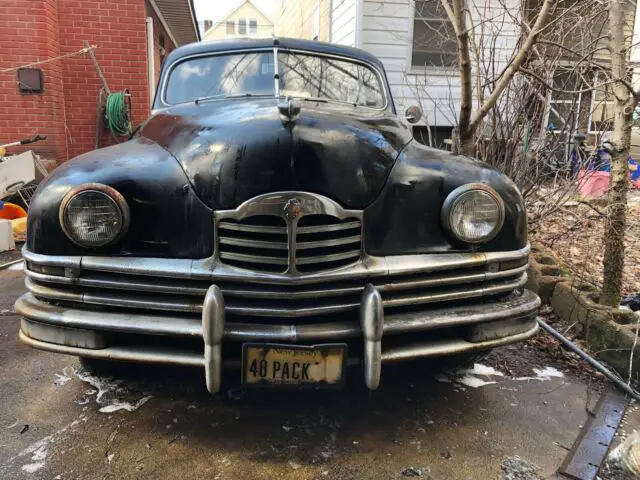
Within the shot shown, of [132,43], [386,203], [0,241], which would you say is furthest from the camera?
[132,43]

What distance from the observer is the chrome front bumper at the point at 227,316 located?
2.14 m

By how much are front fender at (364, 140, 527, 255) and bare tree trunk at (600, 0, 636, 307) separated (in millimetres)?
1264

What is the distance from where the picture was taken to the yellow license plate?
210cm

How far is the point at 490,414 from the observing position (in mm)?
2652

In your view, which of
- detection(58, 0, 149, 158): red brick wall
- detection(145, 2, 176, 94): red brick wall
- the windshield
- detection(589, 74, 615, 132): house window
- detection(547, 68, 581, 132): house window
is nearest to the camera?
the windshield

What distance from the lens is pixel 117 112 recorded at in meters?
7.33

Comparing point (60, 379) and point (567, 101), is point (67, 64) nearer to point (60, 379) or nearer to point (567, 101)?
point (60, 379)

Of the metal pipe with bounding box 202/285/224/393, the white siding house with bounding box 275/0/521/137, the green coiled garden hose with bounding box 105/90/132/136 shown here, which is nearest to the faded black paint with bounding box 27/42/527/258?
the metal pipe with bounding box 202/285/224/393

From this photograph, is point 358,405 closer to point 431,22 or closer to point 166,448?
point 166,448

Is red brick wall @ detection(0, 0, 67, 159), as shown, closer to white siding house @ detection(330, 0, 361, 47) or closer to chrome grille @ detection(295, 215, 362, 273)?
white siding house @ detection(330, 0, 361, 47)

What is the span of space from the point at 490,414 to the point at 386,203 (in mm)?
1251

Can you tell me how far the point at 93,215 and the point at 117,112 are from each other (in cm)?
573

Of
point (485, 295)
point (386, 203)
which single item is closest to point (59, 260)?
point (386, 203)

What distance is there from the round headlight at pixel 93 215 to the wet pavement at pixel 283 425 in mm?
927
